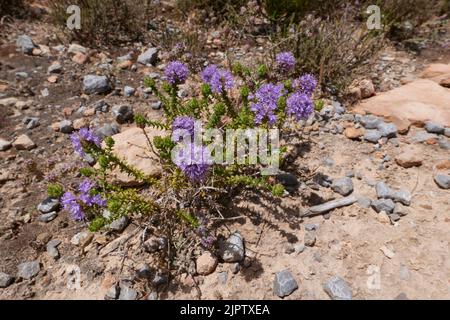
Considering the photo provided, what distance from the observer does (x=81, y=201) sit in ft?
9.70

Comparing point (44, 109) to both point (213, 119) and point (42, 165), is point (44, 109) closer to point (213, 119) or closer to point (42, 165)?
point (42, 165)

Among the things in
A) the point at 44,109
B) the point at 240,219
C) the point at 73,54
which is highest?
the point at 73,54

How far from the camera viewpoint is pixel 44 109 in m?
4.46

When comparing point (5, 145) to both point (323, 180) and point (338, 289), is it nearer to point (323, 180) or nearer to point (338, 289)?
point (323, 180)

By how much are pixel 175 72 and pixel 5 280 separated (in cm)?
220

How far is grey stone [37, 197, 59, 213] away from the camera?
11.3 feet

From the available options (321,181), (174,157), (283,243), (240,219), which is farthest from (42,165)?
(321,181)

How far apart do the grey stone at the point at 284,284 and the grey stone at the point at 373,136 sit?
171cm

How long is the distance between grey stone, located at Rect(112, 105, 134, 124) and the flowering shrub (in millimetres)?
840

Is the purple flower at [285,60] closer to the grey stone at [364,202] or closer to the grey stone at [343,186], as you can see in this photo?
the grey stone at [343,186]

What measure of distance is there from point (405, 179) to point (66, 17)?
4774mm

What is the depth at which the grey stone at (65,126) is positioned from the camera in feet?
13.7
